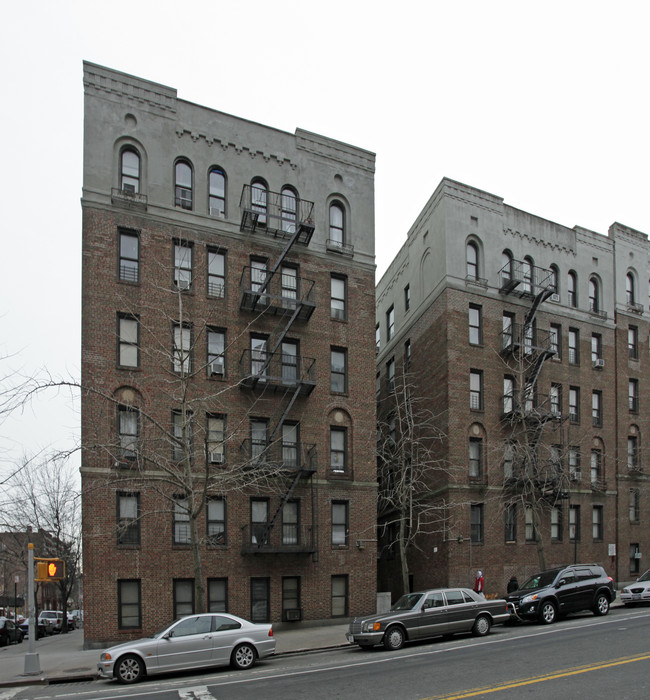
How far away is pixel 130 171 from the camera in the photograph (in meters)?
27.0

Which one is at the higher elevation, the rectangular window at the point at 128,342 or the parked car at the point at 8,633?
the rectangular window at the point at 128,342

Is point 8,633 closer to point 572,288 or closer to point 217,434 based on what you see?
point 217,434

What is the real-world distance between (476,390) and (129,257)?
17.2 meters

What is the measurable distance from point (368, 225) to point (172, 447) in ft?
43.2

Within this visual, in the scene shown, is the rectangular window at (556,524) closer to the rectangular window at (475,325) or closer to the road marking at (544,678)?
the rectangular window at (475,325)

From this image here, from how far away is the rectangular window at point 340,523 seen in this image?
2822 centimetres

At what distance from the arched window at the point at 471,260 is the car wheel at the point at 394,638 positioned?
19858 mm

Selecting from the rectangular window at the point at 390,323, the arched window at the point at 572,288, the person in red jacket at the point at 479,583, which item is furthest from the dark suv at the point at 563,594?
the rectangular window at the point at 390,323

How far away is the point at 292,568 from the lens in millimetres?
26859

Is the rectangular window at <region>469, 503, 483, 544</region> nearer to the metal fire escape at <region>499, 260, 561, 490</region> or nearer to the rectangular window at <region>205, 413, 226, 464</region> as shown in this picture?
the metal fire escape at <region>499, 260, 561, 490</region>

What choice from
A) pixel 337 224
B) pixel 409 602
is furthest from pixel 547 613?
pixel 337 224

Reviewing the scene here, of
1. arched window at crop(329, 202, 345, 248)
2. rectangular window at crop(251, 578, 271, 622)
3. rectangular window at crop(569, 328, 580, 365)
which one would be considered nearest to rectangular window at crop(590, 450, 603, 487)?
rectangular window at crop(569, 328, 580, 365)

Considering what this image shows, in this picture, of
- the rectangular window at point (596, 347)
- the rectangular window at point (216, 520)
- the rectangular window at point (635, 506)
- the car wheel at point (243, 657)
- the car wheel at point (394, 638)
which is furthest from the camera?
the rectangular window at point (596, 347)

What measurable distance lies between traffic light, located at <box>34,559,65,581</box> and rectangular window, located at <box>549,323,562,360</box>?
25845 mm
